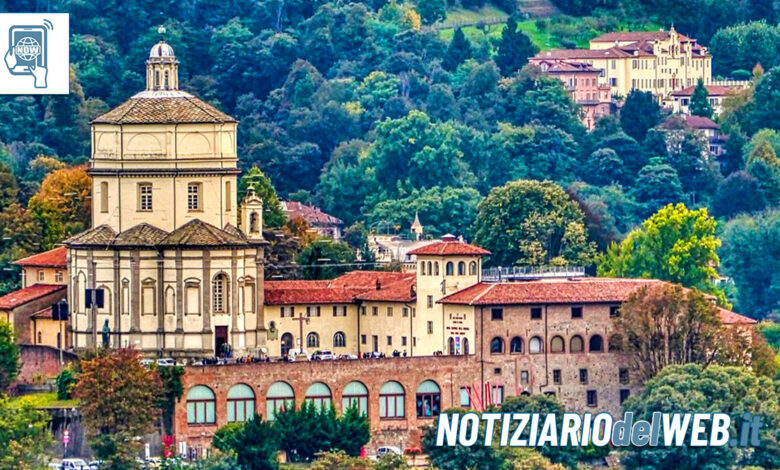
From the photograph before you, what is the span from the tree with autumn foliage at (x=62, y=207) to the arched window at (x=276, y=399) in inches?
777

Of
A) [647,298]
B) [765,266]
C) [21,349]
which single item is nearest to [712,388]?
[647,298]

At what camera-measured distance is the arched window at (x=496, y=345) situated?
447 ft

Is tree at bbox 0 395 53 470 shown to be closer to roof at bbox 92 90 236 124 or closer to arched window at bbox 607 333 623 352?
roof at bbox 92 90 236 124

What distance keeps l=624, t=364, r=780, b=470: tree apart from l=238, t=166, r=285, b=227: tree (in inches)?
1020

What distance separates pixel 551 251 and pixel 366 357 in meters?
27.1

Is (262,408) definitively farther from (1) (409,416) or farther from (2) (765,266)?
(2) (765,266)

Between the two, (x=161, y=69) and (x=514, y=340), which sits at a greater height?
(x=161, y=69)

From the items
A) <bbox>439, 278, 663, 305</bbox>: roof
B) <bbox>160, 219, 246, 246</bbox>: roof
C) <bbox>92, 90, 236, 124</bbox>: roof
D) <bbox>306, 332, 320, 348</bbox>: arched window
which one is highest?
<bbox>92, 90, 236, 124</bbox>: roof

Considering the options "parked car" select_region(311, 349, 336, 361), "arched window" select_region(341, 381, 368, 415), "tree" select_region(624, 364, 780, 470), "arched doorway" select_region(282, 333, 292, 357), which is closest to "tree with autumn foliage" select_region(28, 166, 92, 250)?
"arched doorway" select_region(282, 333, 292, 357)

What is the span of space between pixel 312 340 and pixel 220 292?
18.5 ft

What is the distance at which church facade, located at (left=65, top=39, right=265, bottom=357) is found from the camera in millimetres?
135750

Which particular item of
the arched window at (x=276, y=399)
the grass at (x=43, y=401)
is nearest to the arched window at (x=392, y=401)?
the arched window at (x=276, y=399)

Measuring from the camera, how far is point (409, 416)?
134875 mm

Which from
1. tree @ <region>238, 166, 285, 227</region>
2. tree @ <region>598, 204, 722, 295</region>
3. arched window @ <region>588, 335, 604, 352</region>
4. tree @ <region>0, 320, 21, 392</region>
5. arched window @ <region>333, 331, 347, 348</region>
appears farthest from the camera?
tree @ <region>598, 204, 722, 295</region>
